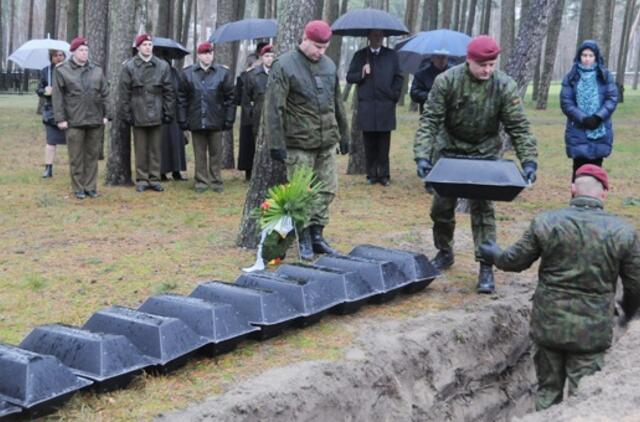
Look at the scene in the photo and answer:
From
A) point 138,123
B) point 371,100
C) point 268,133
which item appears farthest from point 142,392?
point 371,100

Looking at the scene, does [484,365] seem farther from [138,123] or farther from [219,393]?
[138,123]

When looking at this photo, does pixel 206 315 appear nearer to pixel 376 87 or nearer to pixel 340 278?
pixel 340 278

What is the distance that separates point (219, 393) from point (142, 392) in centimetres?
44

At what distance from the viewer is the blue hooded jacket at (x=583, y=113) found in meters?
9.35

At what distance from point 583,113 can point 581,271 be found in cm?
475

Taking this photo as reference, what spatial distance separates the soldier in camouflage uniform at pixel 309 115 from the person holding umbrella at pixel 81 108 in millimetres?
4294

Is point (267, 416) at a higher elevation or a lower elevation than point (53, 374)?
lower

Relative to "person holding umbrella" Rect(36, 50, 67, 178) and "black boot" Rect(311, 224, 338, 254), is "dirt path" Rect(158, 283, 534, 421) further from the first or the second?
"person holding umbrella" Rect(36, 50, 67, 178)

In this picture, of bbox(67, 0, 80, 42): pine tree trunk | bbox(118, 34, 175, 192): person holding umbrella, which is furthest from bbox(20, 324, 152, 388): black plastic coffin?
bbox(67, 0, 80, 42): pine tree trunk

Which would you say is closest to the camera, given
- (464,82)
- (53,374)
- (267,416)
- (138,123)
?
(53,374)

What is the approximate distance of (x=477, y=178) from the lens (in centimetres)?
642

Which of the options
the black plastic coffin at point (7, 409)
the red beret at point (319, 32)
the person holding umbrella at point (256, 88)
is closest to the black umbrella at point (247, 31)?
the person holding umbrella at point (256, 88)

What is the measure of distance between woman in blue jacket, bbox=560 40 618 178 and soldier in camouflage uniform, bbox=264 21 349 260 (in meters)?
2.96

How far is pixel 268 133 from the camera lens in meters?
7.58
